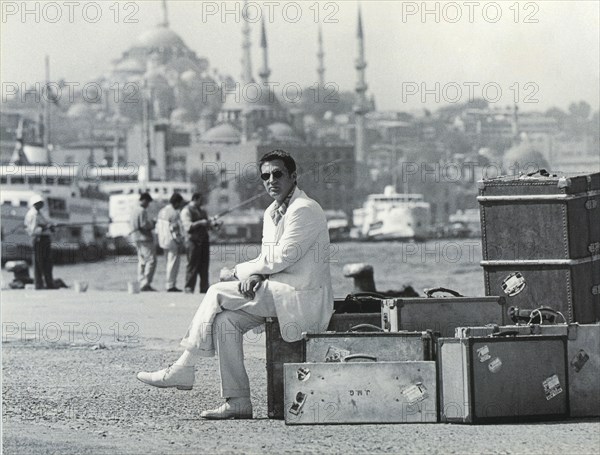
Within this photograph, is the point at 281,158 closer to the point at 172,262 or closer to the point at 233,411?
the point at 233,411

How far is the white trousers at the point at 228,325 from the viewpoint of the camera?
704cm

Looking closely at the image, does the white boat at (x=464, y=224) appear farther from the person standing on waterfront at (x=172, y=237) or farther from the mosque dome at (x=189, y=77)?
the person standing on waterfront at (x=172, y=237)

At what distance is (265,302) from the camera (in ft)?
23.1

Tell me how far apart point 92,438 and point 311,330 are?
3.73 ft

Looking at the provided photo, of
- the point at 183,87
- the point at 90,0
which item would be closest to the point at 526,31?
the point at 90,0

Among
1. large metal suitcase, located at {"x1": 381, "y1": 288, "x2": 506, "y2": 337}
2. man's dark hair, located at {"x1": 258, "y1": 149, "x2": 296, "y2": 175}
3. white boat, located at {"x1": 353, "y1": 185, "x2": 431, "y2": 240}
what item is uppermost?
man's dark hair, located at {"x1": 258, "y1": 149, "x2": 296, "y2": 175}

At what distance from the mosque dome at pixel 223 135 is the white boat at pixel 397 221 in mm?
29293

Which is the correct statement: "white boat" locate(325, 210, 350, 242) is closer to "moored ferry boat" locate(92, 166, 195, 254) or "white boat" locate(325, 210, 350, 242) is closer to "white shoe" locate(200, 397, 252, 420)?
"moored ferry boat" locate(92, 166, 195, 254)

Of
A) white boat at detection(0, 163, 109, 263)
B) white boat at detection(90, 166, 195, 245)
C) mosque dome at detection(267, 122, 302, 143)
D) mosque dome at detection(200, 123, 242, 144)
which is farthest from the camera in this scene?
mosque dome at detection(200, 123, 242, 144)

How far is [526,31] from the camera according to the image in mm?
109312

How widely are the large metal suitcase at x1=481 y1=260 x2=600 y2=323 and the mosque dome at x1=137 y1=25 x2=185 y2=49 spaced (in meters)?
186

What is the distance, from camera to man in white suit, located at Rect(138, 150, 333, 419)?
23.0 ft

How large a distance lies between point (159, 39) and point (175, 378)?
623 feet

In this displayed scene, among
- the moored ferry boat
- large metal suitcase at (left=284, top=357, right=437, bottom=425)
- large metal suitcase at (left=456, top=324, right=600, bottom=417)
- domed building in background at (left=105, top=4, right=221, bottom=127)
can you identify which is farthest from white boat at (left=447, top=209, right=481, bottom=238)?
large metal suitcase at (left=284, top=357, right=437, bottom=425)
